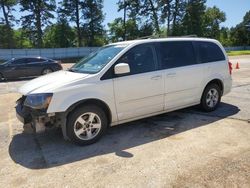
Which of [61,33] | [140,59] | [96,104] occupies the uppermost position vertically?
[61,33]

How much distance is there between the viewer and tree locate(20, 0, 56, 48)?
49.8 metres

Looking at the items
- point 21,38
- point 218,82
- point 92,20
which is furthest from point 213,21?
point 218,82

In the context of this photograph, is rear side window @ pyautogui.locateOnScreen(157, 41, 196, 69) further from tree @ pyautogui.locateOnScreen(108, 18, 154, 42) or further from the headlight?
tree @ pyautogui.locateOnScreen(108, 18, 154, 42)

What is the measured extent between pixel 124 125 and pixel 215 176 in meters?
2.71

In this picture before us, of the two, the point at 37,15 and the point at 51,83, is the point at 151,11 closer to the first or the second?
the point at 37,15

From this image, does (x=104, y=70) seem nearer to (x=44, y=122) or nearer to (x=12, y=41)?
(x=44, y=122)

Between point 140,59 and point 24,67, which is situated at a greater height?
point 140,59

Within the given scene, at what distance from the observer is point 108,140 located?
5.25 m

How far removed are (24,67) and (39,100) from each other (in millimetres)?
12928

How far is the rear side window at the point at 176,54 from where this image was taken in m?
5.88

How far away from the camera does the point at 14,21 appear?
4997cm

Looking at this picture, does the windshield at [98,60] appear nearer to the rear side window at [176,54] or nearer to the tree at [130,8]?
the rear side window at [176,54]

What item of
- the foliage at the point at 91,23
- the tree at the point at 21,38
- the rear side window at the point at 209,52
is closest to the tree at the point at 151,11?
the foliage at the point at 91,23

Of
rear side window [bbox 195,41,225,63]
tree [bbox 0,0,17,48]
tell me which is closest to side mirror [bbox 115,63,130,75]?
rear side window [bbox 195,41,225,63]
